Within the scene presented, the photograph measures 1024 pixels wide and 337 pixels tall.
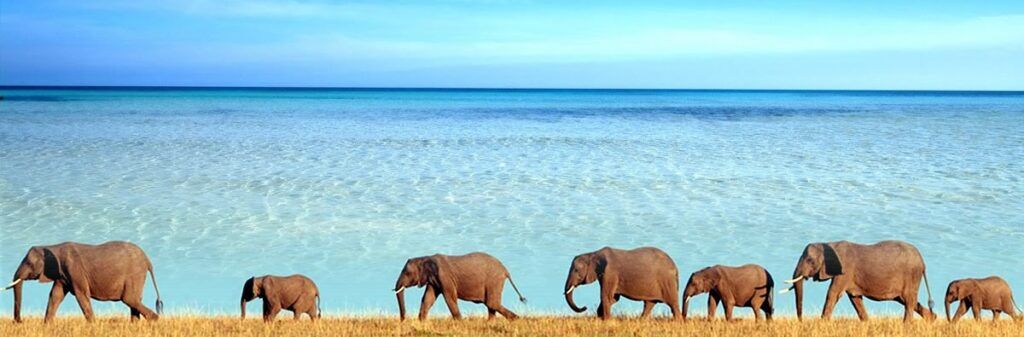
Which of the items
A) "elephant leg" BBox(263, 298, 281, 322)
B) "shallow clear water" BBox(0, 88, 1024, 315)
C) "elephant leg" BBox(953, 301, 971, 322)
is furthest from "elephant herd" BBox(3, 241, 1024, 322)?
"shallow clear water" BBox(0, 88, 1024, 315)

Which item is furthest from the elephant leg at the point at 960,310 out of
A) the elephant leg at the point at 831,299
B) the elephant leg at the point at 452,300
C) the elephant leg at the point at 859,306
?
the elephant leg at the point at 452,300

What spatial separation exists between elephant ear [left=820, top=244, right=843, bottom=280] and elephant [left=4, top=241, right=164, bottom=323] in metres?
7.77

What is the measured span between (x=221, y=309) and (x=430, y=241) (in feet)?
20.7

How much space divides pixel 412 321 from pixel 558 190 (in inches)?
720

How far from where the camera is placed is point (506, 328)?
551 inches

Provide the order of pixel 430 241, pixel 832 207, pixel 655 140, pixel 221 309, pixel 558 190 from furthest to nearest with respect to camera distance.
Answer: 1. pixel 655 140
2. pixel 558 190
3. pixel 832 207
4. pixel 430 241
5. pixel 221 309

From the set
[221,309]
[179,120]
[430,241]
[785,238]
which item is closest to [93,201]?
[430,241]

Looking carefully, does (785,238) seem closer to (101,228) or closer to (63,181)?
(101,228)

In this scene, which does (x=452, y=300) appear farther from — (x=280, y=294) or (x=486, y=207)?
(x=486, y=207)

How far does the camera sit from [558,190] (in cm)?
3262

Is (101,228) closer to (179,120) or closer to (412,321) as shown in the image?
(412,321)

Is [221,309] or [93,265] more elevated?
[93,265]

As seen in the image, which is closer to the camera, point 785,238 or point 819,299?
point 819,299

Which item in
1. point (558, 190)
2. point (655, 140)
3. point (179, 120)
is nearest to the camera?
point (558, 190)
